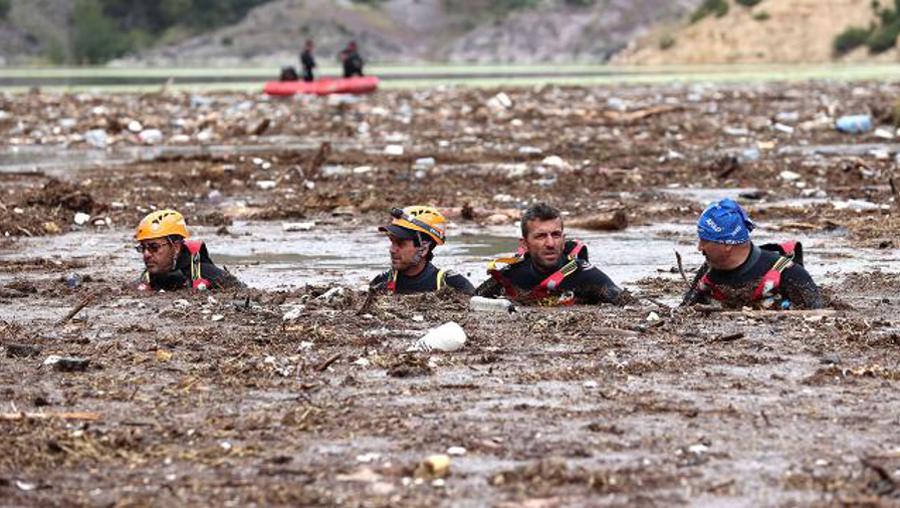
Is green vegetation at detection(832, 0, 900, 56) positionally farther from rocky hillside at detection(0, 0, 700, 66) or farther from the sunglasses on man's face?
the sunglasses on man's face

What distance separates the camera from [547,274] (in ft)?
39.3

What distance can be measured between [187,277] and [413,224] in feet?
5.24

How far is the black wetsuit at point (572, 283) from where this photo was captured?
1178 centimetres

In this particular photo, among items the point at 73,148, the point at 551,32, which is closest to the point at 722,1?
the point at 551,32

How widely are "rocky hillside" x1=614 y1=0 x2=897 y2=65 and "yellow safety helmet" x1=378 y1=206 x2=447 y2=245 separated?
80674mm

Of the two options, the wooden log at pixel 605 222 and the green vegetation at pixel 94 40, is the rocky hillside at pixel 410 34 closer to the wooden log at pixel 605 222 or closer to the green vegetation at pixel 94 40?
the green vegetation at pixel 94 40

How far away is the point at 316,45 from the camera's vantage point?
376 ft

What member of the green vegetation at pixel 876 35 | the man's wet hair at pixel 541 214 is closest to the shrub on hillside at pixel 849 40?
the green vegetation at pixel 876 35

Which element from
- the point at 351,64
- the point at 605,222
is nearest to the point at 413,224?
the point at 605,222

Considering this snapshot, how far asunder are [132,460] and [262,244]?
9.51 metres

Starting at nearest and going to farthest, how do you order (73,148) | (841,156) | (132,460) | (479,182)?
(132,460) < (479,182) < (841,156) < (73,148)

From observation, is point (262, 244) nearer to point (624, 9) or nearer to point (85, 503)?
point (85, 503)

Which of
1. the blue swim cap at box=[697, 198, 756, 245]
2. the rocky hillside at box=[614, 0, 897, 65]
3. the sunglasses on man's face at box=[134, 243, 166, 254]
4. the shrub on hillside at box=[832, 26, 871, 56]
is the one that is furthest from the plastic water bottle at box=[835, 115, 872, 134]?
the shrub on hillside at box=[832, 26, 871, 56]

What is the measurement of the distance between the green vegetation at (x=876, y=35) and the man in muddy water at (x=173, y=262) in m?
79.2
